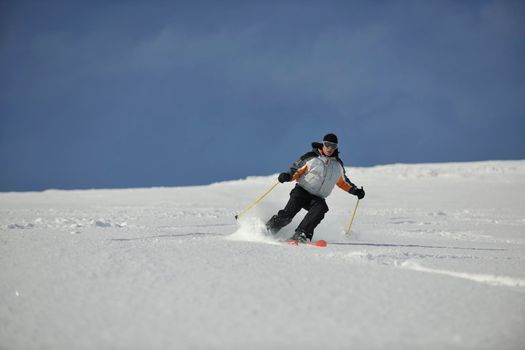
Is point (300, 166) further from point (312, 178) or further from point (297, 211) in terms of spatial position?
point (297, 211)

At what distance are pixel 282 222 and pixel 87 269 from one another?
3.36 meters

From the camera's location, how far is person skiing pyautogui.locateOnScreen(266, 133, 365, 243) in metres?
6.45

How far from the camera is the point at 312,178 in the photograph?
6.50 metres

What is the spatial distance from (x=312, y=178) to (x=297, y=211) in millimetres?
508

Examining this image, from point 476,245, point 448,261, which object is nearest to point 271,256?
point 448,261

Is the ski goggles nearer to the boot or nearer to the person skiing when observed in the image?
the person skiing

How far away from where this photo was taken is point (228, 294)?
2930mm

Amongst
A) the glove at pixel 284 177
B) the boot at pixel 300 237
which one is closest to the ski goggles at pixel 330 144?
the glove at pixel 284 177

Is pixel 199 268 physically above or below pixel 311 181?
below

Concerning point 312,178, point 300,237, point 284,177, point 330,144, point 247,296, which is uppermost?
point 330,144

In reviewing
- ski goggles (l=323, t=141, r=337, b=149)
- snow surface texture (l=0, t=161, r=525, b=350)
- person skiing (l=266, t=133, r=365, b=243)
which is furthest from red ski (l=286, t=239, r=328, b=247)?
ski goggles (l=323, t=141, r=337, b=149)

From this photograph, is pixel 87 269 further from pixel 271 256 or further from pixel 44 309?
pixel 271 256

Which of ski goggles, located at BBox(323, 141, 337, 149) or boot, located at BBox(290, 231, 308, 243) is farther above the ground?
ski goggles, located at BBox(323, 141, 337, 149)

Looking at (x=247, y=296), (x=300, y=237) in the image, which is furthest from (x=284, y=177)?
(x=247, y=296)
